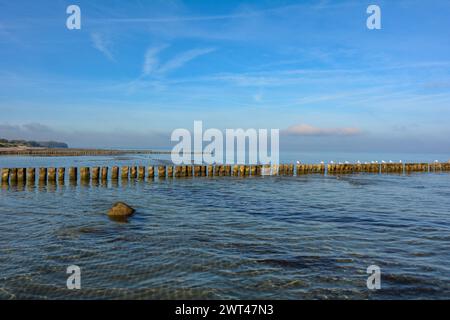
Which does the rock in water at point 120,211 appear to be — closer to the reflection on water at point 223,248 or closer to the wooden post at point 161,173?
the reflection on water at point 223,248

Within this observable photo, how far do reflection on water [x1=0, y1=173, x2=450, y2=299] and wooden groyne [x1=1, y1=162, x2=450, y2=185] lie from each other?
342 inches

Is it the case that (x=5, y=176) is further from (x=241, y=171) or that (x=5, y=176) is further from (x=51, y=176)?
(x=241, y=171)

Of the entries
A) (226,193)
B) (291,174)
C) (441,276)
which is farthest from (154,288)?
(291,174)

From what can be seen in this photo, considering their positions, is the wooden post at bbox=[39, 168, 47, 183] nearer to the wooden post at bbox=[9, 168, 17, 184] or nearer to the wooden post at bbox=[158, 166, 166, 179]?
the wooden post at bbox=[9, 168, 17, 184]

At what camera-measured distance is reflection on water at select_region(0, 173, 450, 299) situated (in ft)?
29.2

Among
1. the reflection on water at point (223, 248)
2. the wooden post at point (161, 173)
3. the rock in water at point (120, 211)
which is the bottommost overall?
the reflection on water at point (223, 248)

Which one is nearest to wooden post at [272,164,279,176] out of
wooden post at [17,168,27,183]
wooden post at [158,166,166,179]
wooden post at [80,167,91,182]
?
wooden post at [158,166,166,179]

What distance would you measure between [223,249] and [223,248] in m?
0.12

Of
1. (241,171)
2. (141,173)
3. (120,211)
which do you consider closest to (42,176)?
(141,173)

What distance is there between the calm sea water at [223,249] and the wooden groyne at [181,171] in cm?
870

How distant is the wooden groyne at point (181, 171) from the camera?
30.9 m

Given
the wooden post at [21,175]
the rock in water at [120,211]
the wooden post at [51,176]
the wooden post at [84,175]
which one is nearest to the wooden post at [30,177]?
the wooden post at [21,175]

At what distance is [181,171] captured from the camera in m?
39.9

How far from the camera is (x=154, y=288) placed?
8781 millimetres
